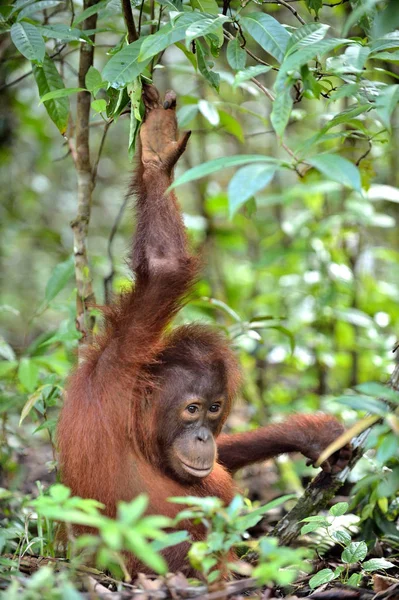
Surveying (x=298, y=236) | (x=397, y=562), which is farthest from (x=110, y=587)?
(x=298, y=236)

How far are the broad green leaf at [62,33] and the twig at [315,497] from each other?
1.97 metres

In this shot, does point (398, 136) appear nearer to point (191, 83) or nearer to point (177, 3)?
point (191, 83)

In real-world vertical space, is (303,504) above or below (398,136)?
above

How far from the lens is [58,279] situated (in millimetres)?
3846

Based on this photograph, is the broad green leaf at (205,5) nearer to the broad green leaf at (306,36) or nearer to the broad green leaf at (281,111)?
the broad green leaf at (306,36)

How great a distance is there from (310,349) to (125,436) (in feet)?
10.7

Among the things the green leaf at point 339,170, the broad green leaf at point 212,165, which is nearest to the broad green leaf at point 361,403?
the green leaf at point 339,170

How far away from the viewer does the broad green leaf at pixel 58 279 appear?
12.5 ft

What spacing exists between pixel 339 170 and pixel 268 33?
0.81 meters

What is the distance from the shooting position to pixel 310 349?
5.91 metres

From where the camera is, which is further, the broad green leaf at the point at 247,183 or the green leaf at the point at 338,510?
the green leaf at the point at 338,510

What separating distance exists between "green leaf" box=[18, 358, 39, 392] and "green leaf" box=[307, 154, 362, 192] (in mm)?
2138

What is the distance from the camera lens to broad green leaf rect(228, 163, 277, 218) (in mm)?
1839

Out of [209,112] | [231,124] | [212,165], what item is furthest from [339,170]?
[231,124]
